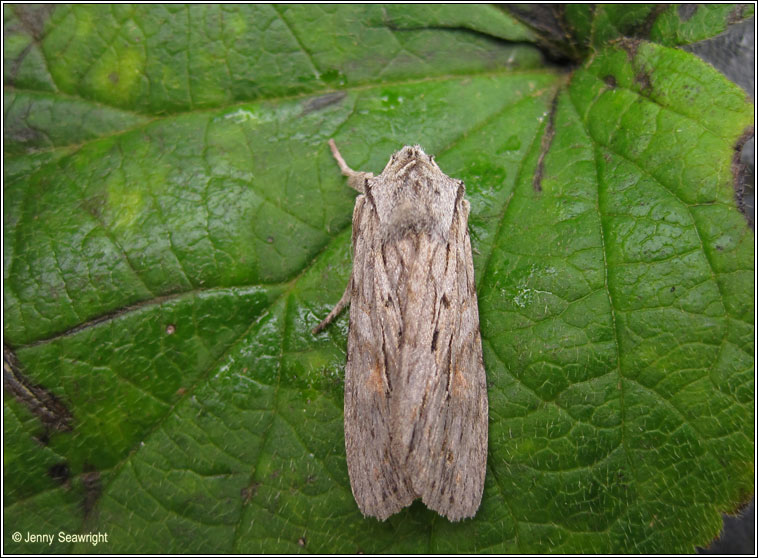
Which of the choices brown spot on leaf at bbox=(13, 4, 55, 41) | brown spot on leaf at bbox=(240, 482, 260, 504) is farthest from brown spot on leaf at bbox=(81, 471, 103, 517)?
brown spot on leaf at bbox=(13, 4, 55, 41)

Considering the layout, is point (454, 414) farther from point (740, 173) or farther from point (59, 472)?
point (59, 472)

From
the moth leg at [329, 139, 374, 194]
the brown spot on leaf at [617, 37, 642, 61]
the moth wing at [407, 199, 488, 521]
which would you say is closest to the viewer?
the moth wing at [407, 199, 488, 521]

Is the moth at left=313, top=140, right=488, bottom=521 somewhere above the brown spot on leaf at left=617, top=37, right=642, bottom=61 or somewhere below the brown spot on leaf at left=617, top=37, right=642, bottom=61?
below

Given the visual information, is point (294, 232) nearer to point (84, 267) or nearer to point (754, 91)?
point (84, 267)

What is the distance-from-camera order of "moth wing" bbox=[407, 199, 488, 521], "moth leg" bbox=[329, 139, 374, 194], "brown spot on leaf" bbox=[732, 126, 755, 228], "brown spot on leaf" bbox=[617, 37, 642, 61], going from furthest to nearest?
"moth leg" bbox=[329, 139, 374, 194] < "brown spot on leaf" bbox=[617, 37, 642, 61] < "moth wing" bbox=[407, 199, 488, 521] < "brown spot on leaf" bbox=[732, 126, 755, 228]

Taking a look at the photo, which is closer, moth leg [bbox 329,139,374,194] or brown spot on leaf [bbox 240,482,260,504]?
brown spot on leaf [bbox 240,482,260,504]

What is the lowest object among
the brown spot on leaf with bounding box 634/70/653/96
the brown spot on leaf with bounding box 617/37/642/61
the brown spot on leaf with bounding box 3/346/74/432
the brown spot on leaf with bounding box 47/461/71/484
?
the brown spot on leaf with bounding box 47/461/71/484

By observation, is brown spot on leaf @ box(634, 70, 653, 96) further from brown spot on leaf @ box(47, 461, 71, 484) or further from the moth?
brown spot on leaf @ box(47, 461, 71, 484)
